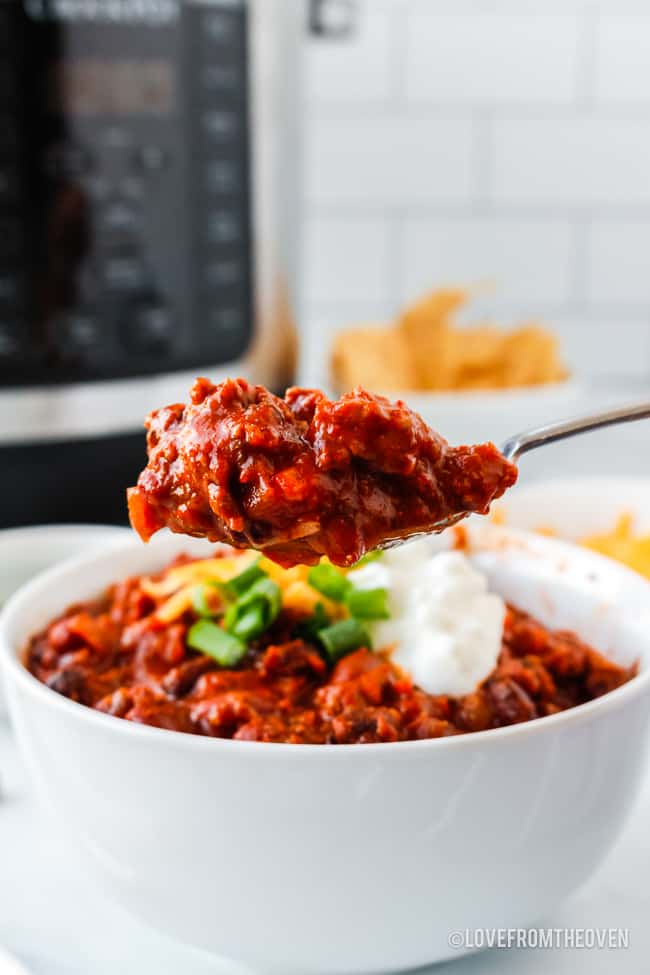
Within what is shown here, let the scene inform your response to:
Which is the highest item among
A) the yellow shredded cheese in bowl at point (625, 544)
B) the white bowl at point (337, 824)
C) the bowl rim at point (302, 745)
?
the bowl rim at point (302, 745)

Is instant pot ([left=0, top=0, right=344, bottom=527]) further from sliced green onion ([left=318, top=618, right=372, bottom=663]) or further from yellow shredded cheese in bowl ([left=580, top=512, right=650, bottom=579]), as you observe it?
sliced green onion ([left=318, top=618, right=372, bottom=663])

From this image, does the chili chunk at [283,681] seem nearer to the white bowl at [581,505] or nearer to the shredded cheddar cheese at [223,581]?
the shredded cheddar cheese at [223,581]

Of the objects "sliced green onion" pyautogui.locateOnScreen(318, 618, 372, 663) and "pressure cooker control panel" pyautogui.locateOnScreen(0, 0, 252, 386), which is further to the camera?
"pressure cooker control panel" pyautogui.locateOnScreen(0, 0, 252, 386)

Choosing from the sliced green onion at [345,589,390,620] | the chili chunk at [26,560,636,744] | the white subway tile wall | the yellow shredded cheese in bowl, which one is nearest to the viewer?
the chili chunk at [26,560,636,744]

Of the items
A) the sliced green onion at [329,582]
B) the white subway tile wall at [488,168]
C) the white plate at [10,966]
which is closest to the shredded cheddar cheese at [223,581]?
the sliced green onion at [329,582]

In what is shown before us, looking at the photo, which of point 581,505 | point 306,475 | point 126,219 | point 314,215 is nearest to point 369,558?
point 306,475

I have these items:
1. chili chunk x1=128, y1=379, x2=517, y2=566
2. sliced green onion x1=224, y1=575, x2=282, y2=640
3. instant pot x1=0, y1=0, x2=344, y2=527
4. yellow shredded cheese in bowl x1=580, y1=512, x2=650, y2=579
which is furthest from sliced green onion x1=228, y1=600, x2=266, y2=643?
instant pot x1=0, y1=0, x2=344, y2=527

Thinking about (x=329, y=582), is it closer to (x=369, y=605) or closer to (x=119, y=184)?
(x=369, y=605)

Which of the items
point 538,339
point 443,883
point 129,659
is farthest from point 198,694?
point 538,339
